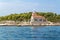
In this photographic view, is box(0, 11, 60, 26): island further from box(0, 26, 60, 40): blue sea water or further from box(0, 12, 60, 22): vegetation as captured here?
box(0, 26, 60, 40): blue sea water

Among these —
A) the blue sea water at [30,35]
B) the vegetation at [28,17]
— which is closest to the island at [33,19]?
the vegetation at [28,17]

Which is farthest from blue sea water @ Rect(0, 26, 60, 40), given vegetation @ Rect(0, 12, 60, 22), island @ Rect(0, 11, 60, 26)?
vegetation @ Rect(0, 12, 60, 22)

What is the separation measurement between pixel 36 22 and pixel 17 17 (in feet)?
51.6

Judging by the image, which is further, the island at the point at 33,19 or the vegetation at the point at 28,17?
the vegetation at the point at 28,17

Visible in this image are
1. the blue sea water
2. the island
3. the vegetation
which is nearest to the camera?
the blue sea water

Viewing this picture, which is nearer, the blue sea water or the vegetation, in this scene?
the blue sea water

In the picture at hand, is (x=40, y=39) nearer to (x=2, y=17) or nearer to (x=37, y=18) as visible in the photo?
(x=37, y=18)

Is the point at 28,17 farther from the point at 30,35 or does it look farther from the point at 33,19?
the point at 30,35

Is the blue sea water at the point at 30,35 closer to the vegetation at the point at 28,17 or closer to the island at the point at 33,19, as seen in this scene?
the island at the point at 33,19

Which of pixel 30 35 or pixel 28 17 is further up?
pixel 28 17

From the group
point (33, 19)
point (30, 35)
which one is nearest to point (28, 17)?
point (33, 19)

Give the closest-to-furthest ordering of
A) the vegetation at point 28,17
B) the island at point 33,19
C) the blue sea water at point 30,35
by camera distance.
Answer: the blue sea water at point 30,35
the island at point 33,19
the vegetation at point 28,17

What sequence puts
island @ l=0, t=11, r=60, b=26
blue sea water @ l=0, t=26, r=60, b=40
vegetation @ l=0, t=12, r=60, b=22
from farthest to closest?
vegetation @ l=0, t=12, r=60, b=22 < island @ l=0, t=11, r=60, b=26 < blue sea water @ l=0, t=26, r=60, b=40

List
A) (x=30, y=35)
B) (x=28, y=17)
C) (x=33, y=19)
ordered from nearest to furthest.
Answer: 1. (x=30, y=35)
2. (x=33, y=19)
3. (x=28, y=17)
